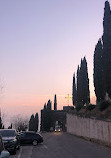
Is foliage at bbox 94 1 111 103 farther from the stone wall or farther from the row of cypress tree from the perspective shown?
the stone wall

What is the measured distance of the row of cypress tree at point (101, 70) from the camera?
28.7 m

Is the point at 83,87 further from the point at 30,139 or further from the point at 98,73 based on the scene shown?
the point at 30,139

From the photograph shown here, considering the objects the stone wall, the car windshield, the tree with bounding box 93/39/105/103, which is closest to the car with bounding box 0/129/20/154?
the car windshield

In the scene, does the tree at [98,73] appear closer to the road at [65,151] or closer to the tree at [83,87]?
the tree at [83,87]

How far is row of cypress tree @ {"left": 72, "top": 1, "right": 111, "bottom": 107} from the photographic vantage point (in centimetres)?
2866

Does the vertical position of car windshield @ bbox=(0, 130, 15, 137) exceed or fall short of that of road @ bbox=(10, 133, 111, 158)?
it exceeds it

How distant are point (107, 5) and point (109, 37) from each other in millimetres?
5977

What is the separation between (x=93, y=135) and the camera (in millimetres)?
25344

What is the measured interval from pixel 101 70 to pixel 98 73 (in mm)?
714

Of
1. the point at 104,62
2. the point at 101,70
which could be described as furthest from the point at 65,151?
the point at 101,70

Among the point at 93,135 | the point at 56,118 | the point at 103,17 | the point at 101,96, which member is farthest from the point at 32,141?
the point at 56,118

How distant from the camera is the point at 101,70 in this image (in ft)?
106

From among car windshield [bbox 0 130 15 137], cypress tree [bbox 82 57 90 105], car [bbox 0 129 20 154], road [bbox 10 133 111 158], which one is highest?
cypress tree [bbox 82 57 90 105]

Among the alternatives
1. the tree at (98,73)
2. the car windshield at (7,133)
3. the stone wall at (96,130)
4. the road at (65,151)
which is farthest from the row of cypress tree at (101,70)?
the car windshield at (7,133)
